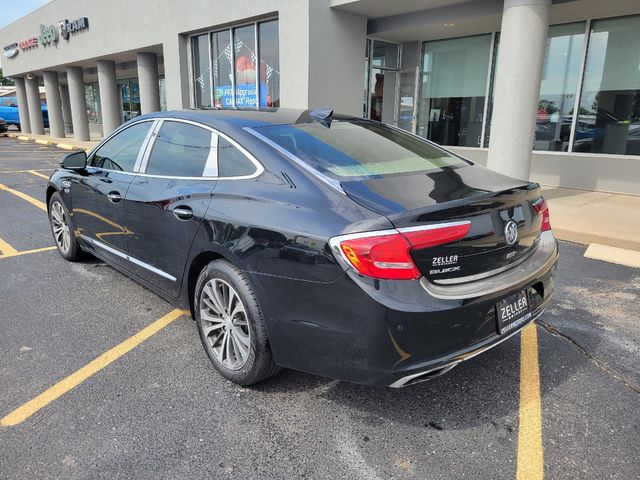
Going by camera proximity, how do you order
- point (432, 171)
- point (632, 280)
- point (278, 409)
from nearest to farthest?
point (278, 409), point (432, 171), point (632, 280)

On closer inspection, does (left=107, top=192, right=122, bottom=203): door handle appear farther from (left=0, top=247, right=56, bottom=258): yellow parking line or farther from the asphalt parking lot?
(left=0, top=247, right=56, bottom=258): yellow parking line

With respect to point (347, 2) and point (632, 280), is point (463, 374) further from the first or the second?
point (347, 2)

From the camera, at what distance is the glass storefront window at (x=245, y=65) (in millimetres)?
11945

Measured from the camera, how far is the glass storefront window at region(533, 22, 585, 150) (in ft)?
32.4

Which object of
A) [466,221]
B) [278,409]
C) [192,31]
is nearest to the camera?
[466,221]

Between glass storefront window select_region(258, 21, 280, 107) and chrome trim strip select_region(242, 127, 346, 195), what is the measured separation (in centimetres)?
880

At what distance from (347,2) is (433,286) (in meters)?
8.73

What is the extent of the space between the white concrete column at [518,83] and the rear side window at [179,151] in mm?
5927

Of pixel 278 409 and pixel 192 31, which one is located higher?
pixel 192 31

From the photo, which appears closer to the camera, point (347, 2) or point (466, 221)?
point (466, 221)

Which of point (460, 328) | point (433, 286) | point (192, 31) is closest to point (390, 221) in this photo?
point (433, 286)

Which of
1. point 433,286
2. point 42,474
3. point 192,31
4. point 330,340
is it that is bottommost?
point 42,474

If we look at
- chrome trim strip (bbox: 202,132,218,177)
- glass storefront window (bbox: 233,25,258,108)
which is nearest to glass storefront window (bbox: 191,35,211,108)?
glass storefront window (bbox: 233,25,258,108)

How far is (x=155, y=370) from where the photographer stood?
3.19m
